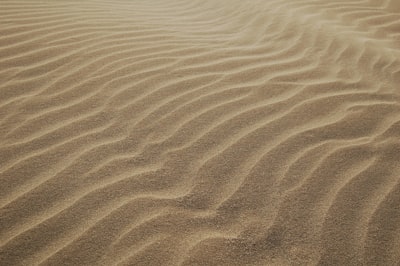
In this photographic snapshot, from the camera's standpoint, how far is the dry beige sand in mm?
1423

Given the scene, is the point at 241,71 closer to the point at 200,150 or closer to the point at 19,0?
the point at 200,150

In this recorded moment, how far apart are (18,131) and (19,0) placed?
8.04 ft

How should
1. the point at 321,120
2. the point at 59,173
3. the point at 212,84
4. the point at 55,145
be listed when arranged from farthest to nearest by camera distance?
the point at 212,84 → the point at 321,120 → the point at 55,145 → the point at 59,173

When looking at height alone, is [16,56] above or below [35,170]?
above

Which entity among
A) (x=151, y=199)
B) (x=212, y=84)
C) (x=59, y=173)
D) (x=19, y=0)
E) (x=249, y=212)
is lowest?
(x=249, y=212)

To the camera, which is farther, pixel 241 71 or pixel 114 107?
pixel 241 71

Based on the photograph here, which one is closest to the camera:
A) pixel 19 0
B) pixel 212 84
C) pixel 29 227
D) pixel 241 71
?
pixel 29 227

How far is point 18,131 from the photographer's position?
1886mm

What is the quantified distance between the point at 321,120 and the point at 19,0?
11.7ft

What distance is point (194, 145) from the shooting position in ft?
6.17

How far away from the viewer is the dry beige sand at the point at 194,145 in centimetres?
142

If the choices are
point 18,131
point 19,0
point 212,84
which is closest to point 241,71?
point 212,84

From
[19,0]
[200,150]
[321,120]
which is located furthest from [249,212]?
[19,0]

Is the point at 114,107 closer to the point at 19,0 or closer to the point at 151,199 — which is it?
the point at 151,199
